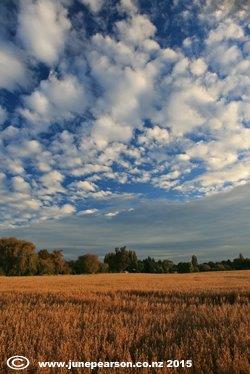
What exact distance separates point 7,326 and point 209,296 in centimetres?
1344

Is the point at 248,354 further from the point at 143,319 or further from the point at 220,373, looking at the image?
the point at 143,319

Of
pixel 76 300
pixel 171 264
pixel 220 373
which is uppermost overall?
pixel 171 264

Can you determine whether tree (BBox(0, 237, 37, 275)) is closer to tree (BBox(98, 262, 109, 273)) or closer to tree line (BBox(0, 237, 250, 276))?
tree line (BBox(0, 237, 250, 276))

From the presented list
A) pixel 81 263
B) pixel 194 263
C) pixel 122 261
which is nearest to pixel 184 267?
pixel 194 263

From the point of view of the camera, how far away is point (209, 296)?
21.7m

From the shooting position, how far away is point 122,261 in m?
126

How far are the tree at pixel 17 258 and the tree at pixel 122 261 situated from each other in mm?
33138

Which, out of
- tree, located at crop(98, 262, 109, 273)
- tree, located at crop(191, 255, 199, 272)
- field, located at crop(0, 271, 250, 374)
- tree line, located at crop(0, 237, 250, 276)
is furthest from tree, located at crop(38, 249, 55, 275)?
field, located at crop(0, 271, 250, 374)

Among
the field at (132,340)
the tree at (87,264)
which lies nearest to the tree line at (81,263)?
the tree at (87,264)

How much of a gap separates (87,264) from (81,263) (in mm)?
2680

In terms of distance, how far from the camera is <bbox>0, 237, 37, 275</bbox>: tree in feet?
313

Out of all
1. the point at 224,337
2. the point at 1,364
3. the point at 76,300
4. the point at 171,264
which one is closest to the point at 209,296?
the point at 76,300

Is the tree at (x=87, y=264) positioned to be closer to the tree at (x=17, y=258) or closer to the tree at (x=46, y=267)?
the tree at (x=46, y=267)

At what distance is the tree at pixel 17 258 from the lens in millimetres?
95250
